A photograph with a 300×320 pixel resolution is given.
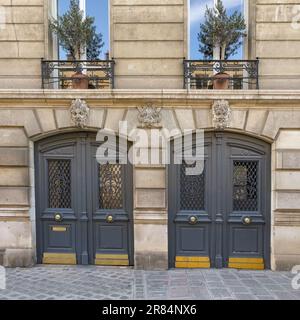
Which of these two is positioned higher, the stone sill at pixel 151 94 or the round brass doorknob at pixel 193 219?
the stone sill at pixel 151 94

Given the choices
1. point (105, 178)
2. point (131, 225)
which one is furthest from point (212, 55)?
point (131, 225)

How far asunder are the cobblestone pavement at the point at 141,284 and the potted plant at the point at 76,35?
3.92 m

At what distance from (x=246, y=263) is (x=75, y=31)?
620cm

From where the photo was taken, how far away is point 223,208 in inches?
238

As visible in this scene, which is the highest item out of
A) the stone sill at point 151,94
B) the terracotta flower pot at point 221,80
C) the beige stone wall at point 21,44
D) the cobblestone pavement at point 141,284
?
the beige stone wall at point 21,44

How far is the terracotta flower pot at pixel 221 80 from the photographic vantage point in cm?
588

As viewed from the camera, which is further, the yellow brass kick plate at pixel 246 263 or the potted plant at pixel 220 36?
the yellow brass kick plate at pixel 246 263

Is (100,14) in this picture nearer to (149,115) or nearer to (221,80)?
(149,115)

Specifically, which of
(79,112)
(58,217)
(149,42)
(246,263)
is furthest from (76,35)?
(246,263)

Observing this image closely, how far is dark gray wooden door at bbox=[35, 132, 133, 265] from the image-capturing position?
614cm

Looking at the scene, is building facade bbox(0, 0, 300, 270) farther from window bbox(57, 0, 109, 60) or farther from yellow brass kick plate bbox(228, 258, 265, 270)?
window bbox(57, 0, 109, 60)

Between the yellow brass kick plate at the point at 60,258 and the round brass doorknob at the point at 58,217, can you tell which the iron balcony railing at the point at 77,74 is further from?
the yellow brass kick plate at the point at 60,258

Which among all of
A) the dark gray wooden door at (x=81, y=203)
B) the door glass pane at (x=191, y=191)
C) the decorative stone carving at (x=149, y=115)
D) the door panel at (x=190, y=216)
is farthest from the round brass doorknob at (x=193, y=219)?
the decorative stone carving at (x=149, y=115)
